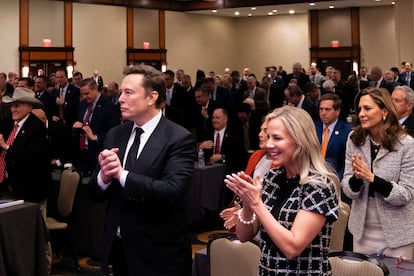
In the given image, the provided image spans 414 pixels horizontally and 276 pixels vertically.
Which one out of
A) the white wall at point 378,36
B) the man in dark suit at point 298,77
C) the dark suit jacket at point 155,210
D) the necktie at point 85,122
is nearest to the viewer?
the dark suit jacket at point 155,210

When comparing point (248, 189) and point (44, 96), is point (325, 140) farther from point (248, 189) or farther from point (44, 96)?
point (44, 96)

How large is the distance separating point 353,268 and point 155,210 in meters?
0.99

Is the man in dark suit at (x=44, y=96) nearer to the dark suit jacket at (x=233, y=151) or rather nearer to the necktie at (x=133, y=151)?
the dark suit jacket at (x=233, y=151)

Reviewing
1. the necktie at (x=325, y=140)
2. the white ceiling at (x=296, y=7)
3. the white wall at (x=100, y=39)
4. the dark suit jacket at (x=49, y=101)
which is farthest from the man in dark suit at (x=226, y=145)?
the white ceiling at (x=296, y=7)

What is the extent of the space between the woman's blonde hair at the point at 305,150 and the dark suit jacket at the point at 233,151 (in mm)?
5170

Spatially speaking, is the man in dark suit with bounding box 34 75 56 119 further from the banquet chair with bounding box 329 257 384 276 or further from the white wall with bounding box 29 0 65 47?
the banquet chair with bounding box 329 257 384 276

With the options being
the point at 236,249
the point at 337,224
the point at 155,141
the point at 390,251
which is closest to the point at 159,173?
the point at 155,141

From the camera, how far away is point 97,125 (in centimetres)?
721

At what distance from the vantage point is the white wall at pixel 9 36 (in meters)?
16.2

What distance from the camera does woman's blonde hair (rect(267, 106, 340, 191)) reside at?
2.19 m

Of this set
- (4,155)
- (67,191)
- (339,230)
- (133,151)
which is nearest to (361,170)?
(339,230)

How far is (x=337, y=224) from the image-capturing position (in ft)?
13.3

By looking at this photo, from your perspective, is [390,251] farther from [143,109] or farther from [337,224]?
[143,109]

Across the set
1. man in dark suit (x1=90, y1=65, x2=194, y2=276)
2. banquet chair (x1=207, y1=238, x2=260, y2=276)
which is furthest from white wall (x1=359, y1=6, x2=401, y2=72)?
man in dark suit (x1=90, y1=65, x2=194, y2=276)
